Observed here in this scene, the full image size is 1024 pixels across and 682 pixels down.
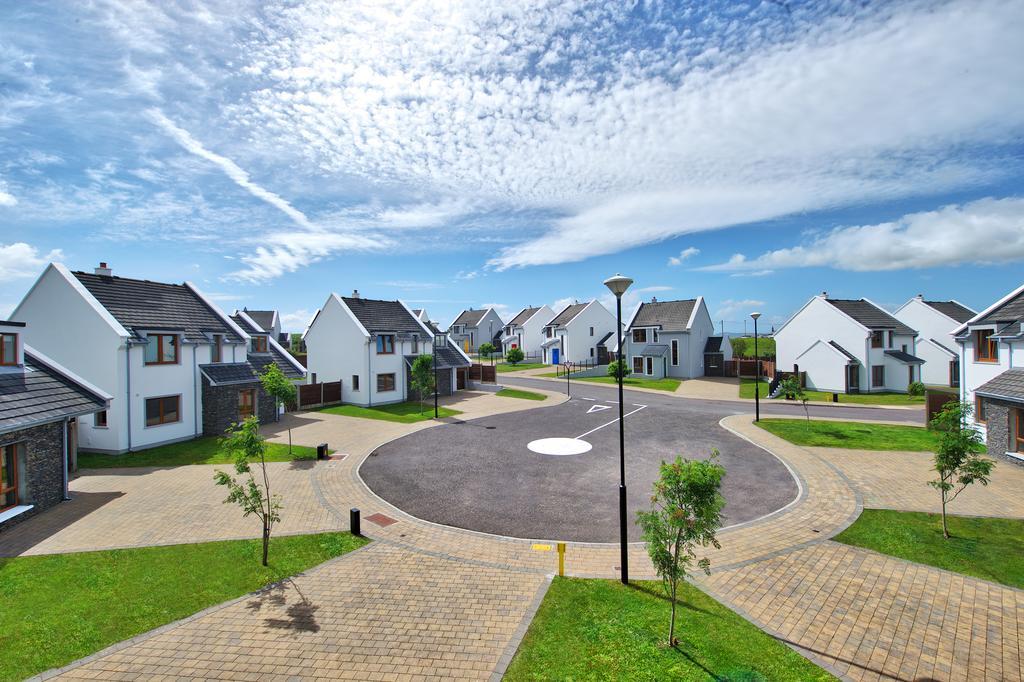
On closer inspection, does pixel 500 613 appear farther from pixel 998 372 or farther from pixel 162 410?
pixel 998 372

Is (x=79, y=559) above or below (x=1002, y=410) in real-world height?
below

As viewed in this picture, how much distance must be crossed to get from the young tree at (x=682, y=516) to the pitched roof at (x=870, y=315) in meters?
42.9

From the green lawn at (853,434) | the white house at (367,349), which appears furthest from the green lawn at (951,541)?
the white house at (367,349)

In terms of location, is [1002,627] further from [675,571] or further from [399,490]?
[399,490]

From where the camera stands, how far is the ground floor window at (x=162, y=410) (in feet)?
75.0

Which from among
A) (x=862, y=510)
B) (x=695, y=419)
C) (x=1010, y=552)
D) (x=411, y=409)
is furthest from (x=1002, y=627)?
(x=411, y=409)

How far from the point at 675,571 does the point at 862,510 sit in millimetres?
9892

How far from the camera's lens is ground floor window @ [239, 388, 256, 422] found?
2757 centimetres

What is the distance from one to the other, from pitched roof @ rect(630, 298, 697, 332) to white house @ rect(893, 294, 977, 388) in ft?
71.3

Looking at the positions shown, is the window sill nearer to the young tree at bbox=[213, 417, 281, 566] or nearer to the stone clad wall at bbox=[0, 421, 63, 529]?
the stone clad wall at bbox=[0, 421, 63, 529]

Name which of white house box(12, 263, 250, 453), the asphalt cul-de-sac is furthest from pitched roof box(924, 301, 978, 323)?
white house box(12, 263, 250, 453)

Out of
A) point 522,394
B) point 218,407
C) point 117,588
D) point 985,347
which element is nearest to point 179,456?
Answer: point 218,407

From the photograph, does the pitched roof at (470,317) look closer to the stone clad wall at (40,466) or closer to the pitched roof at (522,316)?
the pitched roof at (522,316)

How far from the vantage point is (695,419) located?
1128 inches
